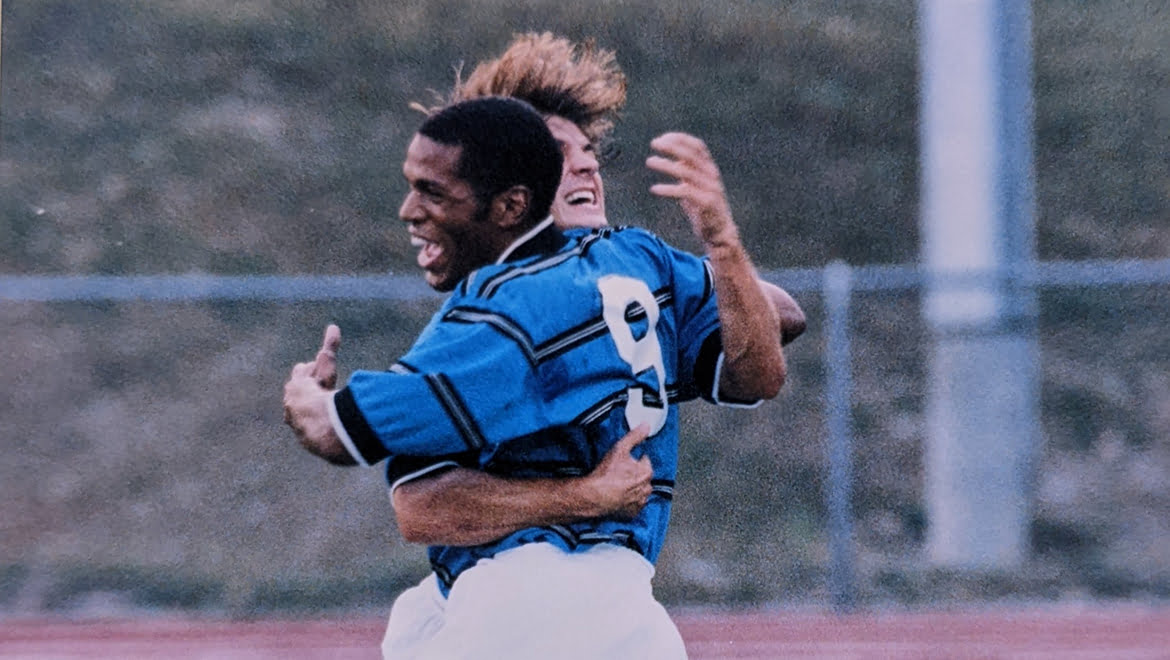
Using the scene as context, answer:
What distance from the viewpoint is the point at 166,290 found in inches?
355

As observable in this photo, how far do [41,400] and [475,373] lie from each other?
10712mm

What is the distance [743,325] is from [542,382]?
A: 436 millimetres

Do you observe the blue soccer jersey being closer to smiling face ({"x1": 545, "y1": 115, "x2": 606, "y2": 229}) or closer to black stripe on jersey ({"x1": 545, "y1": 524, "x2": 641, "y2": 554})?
black stripe on jersey ({"x1": 545, "y1": 524, "x2": 641, "y2": 554})

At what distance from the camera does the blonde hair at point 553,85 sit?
3.20 metres

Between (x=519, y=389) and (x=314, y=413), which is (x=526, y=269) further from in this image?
(x=314, y=413)

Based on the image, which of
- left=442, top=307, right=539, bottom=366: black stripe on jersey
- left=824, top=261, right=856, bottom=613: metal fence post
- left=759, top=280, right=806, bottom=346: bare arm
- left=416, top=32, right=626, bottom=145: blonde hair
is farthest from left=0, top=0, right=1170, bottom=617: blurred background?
left=442, top=307, right=539, bottom=366: black stripe on jersey

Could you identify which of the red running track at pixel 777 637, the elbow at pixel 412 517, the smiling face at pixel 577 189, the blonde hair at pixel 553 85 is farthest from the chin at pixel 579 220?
the red running track at pixel 777 637

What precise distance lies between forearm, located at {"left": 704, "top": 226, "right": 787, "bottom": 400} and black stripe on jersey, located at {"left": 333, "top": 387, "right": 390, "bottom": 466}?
0.59 meters

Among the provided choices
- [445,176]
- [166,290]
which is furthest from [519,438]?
[166,290]

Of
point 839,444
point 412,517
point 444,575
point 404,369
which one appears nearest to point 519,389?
point 404,369

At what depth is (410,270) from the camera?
14203 mm

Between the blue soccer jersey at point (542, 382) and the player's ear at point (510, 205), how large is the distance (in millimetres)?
75

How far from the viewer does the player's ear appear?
2553mm

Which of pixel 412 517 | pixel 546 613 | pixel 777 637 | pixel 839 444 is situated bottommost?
pixel 777 637
